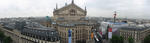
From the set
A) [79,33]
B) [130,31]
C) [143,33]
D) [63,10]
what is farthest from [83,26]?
[143,33]

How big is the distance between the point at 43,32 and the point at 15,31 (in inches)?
1042

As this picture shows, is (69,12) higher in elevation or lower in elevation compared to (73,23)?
higher

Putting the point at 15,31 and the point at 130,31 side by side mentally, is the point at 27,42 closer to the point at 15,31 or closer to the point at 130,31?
the point at 15,31

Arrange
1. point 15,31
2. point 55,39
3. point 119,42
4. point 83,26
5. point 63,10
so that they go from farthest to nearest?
point 63,10 < point 83,26 < point 15,31 < point 119,42 < point 55,39

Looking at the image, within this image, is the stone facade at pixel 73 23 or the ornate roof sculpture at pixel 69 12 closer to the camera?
the stone facade at pixel 73 23

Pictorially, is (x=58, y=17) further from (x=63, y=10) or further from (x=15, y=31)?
(x=15, y=31)

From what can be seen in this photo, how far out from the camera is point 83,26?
9075 centimetres

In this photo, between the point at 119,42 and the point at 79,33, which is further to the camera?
the point at 79,33

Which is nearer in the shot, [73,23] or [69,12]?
[73,23]

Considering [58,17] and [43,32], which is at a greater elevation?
[58,17]

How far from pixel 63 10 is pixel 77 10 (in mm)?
10413

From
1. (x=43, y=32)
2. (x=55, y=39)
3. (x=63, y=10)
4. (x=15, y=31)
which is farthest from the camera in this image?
(x=63, y=10)

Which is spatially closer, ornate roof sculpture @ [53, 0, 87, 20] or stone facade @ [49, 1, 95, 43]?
stone facade @ [49, 1, 95, 43]

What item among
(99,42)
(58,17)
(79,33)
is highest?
(58,17)
